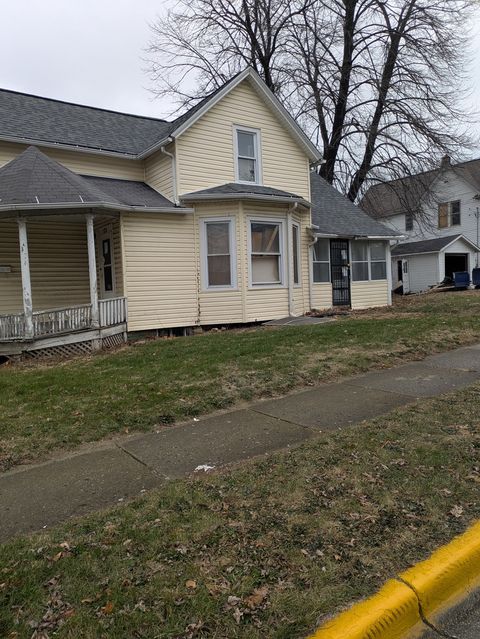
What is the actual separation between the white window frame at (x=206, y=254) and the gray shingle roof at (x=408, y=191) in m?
12.9

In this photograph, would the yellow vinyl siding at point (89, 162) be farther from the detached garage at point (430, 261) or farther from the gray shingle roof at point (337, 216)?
the detached garage at point (430, 261)

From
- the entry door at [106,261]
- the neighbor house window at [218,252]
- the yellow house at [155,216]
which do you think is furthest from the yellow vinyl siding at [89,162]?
the neighbor house window at [218,252]

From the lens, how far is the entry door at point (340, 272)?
16641 mm

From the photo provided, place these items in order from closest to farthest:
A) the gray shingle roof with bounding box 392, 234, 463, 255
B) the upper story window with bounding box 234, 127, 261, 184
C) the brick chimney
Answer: the upper story window with bounding box 234, 127, 261, 184 → the brick chimney → the gray shingle roof with bounding box 392, 234, 463, 255

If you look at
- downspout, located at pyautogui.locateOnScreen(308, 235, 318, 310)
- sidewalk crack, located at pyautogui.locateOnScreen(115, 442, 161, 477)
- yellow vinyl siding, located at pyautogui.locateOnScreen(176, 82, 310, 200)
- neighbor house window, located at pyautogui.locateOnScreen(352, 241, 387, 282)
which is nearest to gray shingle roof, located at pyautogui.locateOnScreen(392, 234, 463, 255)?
neighbor house window, located at pyautogui.locateOnScreen(352, 241, 387, 282)

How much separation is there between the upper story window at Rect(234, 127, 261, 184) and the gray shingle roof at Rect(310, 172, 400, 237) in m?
3.16

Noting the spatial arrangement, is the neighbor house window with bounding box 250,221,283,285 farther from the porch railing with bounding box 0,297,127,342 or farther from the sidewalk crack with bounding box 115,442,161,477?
the sidewalk crack with bounding box 115,442,161,477

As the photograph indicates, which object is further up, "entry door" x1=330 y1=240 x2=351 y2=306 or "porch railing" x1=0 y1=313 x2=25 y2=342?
"entry door" x1=330 y1=240 x2=351 y2=306

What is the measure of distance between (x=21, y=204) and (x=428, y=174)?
20979 mm

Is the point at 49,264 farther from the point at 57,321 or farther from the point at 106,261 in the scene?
the point at 57,321

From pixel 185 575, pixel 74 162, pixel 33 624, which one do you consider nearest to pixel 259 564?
pixel 185 575

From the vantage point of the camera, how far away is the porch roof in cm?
983

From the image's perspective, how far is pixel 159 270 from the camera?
39.6 feet

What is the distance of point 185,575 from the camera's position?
2578 mm
